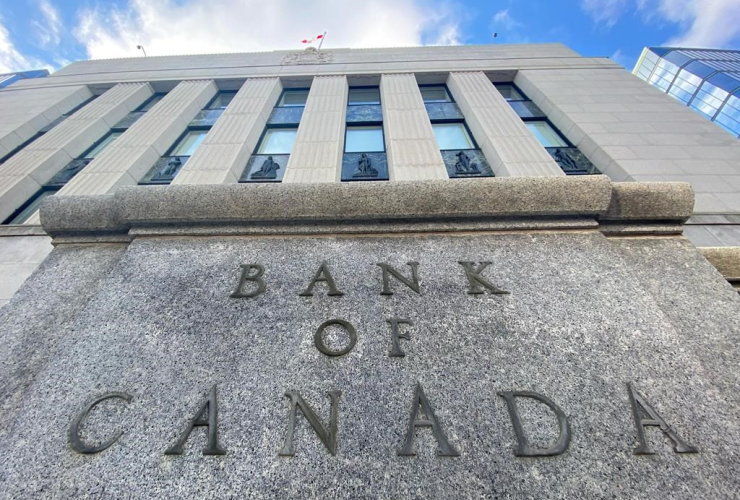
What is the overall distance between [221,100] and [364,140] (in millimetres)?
6612

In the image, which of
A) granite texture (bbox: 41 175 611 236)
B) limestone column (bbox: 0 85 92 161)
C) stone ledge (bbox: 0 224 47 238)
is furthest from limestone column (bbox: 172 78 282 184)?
limestone column (bbox: 0 85 92 161)

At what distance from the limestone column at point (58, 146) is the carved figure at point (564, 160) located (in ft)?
44.5

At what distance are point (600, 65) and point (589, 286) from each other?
13.9 meters

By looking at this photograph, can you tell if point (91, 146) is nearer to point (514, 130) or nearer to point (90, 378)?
point (90, 378)

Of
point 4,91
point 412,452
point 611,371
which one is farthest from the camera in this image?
point 4,91

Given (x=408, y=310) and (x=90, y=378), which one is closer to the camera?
(x=90, y=378)

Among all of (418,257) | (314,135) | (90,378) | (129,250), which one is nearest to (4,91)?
(314,135)

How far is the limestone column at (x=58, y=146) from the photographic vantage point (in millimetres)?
7961

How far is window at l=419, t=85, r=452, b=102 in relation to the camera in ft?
39.9

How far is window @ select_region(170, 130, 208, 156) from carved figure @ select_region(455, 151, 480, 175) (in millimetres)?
7639

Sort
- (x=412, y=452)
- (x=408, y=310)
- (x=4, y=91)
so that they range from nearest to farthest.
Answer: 1. (x=412, y=452)
2. (x=408, y=310)
3. (x=4, y=91)

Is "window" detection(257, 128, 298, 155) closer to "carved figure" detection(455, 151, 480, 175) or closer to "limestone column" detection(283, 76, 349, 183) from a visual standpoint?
"limestone column" detection(283, 76, 349, 183)

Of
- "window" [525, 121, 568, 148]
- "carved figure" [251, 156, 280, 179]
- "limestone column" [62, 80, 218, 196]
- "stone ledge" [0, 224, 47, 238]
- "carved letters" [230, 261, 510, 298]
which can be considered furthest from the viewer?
"window" [525, 121, 568, 148]

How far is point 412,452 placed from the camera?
206 centimetres
